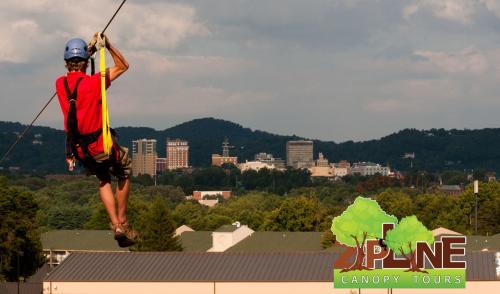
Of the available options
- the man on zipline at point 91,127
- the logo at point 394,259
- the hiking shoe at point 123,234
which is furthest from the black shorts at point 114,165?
the logo at point 394,259

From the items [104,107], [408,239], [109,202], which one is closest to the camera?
[104,107]

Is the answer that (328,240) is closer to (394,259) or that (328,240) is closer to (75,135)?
(394,259)

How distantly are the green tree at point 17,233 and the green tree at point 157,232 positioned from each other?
14410 mm

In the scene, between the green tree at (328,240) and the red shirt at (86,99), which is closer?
the red shirt at (86,99)

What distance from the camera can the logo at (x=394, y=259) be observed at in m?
117

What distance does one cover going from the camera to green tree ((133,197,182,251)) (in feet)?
598

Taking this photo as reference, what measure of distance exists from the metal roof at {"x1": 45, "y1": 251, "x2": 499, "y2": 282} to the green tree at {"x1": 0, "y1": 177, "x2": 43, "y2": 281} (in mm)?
35038

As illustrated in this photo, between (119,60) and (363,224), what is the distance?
133475 millimetres

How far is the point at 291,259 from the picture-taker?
12606cm

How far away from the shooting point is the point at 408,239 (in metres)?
140

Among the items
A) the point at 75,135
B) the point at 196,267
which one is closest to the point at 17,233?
the point at 196,267

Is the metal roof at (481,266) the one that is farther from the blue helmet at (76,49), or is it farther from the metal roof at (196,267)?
the blue helmet at (76,49)

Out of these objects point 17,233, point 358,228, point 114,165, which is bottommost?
point 17,233

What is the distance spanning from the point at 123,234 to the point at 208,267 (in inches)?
4222
